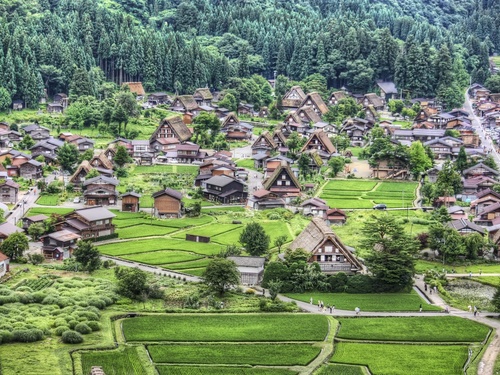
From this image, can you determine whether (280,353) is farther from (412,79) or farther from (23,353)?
(412,79)

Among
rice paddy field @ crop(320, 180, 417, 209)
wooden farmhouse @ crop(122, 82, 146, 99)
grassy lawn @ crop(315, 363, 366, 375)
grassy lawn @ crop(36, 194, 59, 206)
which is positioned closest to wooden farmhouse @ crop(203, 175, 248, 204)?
rice paddy field @ crop(320, 180, 417, 209)

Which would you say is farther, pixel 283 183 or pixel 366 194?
pixel 366 194


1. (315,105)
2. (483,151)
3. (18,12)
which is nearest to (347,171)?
(483,151)

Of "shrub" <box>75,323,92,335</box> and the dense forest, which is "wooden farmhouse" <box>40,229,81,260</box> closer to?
"shrub" <box>75,323,92,335</box>

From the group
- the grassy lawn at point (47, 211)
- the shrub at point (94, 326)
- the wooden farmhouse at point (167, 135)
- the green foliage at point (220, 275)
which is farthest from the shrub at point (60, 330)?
the wooden farmhouse at point (167, 135)

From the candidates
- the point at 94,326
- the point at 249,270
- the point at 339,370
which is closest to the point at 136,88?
the point at 249,270

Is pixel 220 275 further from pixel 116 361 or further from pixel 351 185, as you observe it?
pixel 351 185
